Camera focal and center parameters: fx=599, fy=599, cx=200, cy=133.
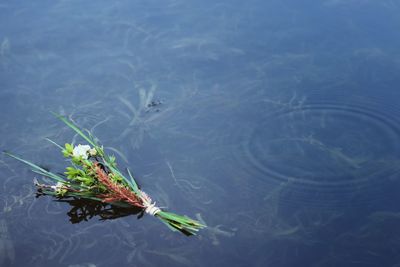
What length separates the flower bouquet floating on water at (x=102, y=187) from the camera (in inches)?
70.7

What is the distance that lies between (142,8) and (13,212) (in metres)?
1.29

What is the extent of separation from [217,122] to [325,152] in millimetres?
406

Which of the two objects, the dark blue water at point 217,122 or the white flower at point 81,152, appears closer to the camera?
the dark blue water at point 217,122

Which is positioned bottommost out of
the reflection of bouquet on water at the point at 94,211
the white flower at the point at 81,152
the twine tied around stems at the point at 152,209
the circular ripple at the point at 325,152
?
the reflection of bouquet on water at the point at 94,211

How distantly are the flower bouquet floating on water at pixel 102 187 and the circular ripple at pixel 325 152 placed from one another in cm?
33

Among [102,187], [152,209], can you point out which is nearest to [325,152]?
[152,209]

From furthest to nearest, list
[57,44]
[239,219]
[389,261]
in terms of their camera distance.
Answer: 1. [57,44]
2. [239,219]
3. [389,261]

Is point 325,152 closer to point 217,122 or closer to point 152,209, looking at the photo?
point 217,122

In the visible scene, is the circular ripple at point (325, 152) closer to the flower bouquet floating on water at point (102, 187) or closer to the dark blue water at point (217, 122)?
the dark blue water at point (217, 122)

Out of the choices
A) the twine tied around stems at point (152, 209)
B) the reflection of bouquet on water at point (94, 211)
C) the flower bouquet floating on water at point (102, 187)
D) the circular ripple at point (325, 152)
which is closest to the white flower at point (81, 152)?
the flower bouquet floating on water at point (102, 187)

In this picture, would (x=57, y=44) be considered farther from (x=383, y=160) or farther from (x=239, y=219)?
(x=383, y=160)

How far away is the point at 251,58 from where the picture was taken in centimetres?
247

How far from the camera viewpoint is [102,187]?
186 cm

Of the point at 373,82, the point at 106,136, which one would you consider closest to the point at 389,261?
the point at 373,82
